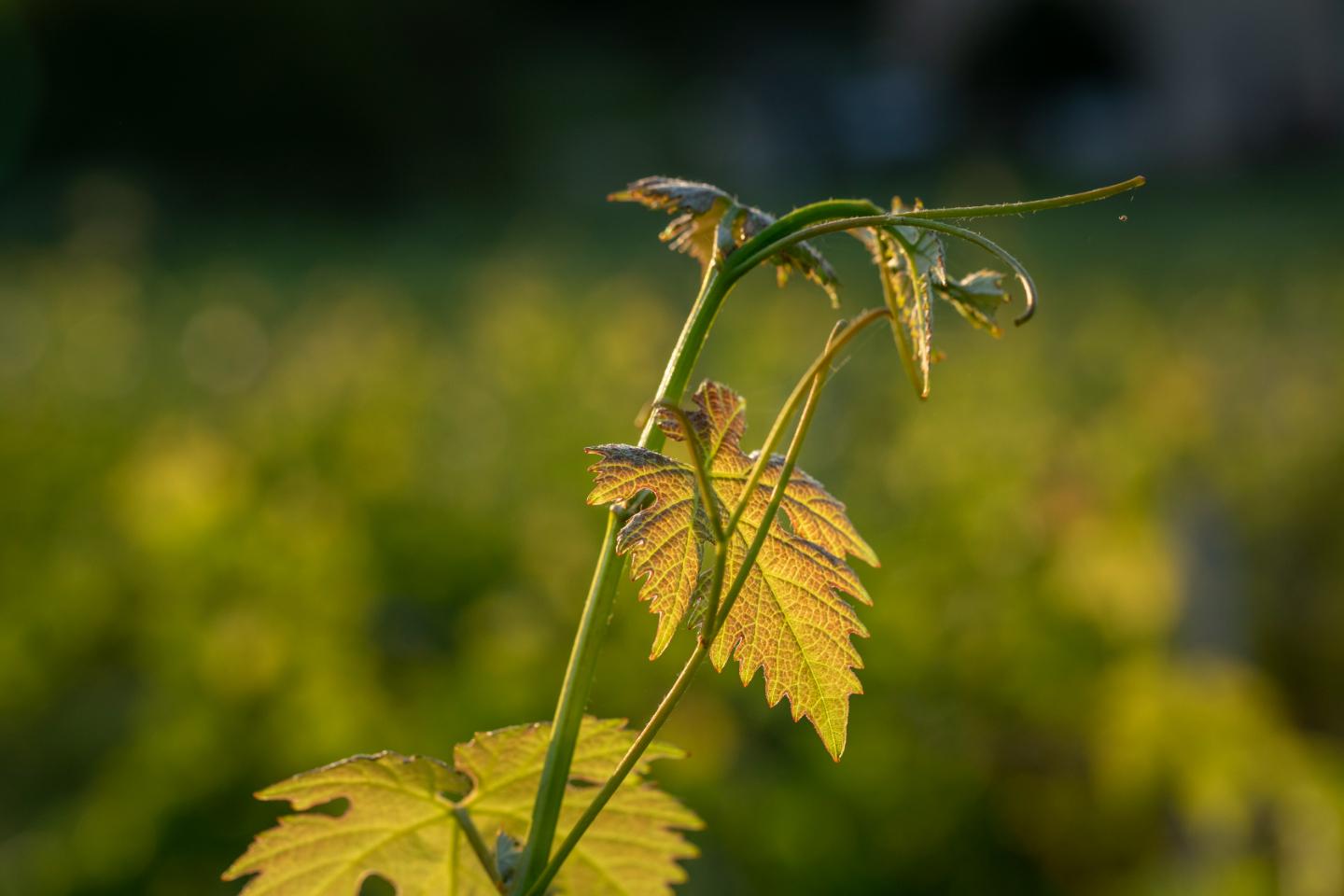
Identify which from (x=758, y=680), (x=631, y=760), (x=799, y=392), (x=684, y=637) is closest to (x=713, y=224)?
(x=799, y=392)

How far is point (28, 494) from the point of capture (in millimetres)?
3287

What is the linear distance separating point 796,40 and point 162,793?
54.8 ft

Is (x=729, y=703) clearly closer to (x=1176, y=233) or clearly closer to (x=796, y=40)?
(x=1176, y=233)

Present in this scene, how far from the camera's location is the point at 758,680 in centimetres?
265

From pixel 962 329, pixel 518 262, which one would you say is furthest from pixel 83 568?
pixel 518 262

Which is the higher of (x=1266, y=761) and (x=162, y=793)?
(x=1266, y=761)

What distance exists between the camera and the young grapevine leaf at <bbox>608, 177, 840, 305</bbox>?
479 millimetres

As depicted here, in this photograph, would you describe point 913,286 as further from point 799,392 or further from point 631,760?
point 631,760

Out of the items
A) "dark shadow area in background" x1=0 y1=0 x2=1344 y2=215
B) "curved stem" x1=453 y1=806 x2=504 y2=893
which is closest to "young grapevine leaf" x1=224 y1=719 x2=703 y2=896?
"curved stem" x1=453 y1=806 x2=504 y2=893

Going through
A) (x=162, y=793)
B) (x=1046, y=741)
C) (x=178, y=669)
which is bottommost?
(x=162, y=793)

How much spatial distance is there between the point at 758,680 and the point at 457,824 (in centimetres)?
217

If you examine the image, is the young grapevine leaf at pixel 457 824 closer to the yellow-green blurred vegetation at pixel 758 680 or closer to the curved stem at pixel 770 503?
the curved stem at pixel 770 503

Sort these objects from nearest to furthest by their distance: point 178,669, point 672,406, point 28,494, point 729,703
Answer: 1. point 672,406
2. point 178,669
3. point 729,703
4. point 28,494

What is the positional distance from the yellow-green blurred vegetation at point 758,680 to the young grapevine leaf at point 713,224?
96 mm
